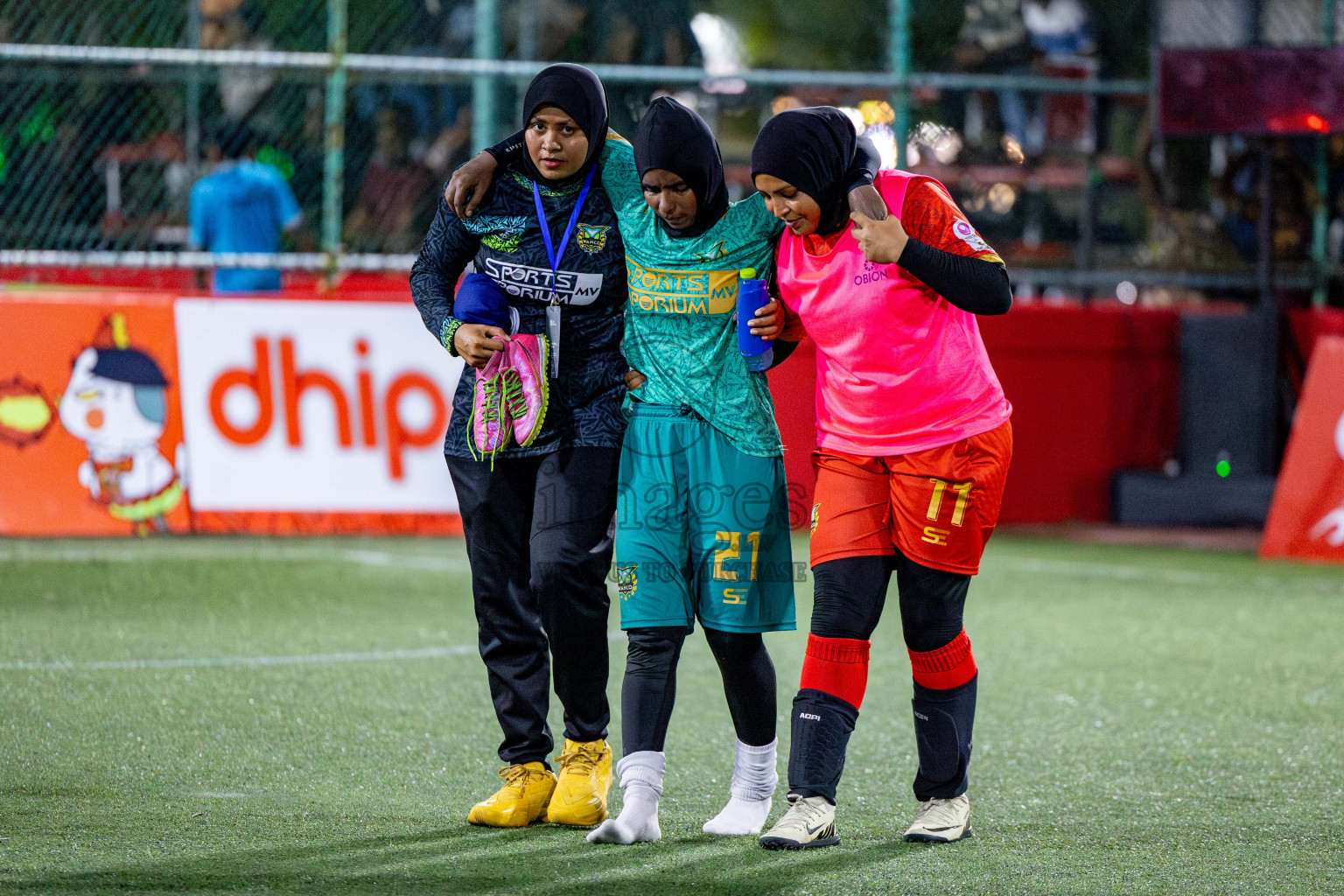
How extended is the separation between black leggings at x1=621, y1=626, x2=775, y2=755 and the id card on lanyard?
0.71m

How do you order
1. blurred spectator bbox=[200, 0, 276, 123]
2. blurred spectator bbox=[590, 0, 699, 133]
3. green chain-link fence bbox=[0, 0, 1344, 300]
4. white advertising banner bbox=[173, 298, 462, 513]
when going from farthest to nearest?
blurred spectator bbox=[590, 0, 699, 133], blurred spectator bbox=[200, 0, 276, 123], green chain-link fence bbox=[0, 0, 1344, 300], white advertising banner bbox=[173, 298, 462, 513]

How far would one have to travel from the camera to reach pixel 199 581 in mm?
8617

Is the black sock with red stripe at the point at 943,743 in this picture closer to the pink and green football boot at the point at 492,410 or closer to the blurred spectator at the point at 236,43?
the pink and green football boot at the point at 492,410

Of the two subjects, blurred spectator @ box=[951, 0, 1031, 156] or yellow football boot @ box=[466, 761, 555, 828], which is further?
blurred spectator @ box=[951, 0, 1031, 156]

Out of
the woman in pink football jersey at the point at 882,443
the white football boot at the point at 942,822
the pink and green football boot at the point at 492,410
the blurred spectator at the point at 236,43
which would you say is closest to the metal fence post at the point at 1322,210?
the blurred spectator at the point at 236,43

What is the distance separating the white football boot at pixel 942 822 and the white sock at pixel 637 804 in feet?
2.02

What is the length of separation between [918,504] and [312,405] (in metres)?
6.56

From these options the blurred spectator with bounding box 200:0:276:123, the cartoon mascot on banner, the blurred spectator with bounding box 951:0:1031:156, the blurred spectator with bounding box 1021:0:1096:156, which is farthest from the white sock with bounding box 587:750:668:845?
the blurred spectator with bounding box 951:0:1031:156

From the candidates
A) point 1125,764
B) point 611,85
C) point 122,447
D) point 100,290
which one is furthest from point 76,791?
point 611,85

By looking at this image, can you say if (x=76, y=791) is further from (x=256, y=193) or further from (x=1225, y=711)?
(x=256, y=193)

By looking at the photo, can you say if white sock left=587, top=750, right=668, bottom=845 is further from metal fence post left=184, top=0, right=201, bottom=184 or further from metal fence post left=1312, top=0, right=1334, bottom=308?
metal fence post left=1312, top=0, right=1334, bottom=308

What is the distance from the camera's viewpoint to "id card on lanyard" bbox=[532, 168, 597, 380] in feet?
14.0

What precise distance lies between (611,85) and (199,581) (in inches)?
172

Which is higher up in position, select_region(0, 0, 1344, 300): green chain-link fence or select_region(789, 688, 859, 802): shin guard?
select_region(0, 0, 1344, 300): green chain-link fence
